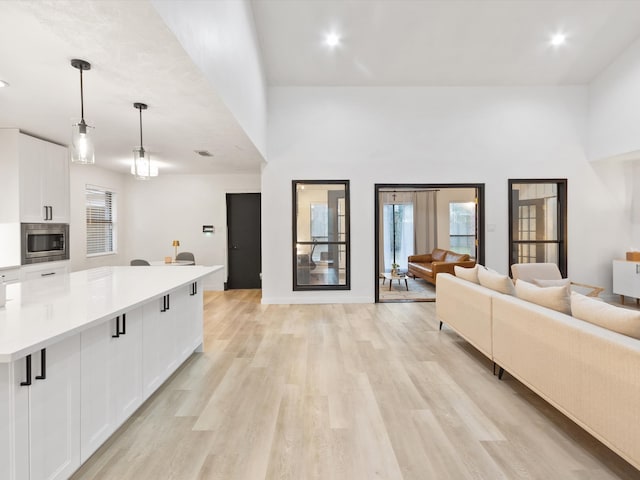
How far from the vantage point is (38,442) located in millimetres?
1584

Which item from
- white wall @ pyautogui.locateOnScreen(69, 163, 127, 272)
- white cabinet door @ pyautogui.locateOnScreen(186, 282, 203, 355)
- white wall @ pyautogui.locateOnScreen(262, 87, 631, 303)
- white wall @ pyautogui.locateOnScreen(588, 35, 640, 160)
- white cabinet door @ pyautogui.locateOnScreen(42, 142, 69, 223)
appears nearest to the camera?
white cabinet door @ pyautogui.locateOnScreen(186, 282, 203, 355)

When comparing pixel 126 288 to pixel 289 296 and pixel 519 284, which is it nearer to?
pixel 519 284

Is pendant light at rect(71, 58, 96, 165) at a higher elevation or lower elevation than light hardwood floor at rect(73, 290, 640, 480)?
higher

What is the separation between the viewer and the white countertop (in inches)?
56.6

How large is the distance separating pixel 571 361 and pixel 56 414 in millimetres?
2714

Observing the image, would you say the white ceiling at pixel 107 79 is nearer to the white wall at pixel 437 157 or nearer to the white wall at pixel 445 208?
the white wall at pixel 437 157

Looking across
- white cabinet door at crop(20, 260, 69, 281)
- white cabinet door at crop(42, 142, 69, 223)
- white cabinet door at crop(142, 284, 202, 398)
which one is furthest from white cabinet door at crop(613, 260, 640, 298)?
white cabinet door at crop(42, 142, 69, 223)

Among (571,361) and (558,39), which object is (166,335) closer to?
(571,361)

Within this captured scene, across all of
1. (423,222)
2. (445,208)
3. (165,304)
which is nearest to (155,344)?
(165,304)

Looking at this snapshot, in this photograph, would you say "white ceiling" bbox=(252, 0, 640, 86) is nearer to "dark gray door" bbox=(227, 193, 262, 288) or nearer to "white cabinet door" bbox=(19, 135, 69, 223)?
"dark gray door" bbox=(227, 193, 262, 288)

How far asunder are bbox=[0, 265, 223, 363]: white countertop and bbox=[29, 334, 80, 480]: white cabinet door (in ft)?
0.49

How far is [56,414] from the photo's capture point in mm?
1701

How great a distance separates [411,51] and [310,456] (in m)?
5.48

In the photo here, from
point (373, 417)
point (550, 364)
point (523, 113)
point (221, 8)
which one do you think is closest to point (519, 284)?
point (550, 364)
